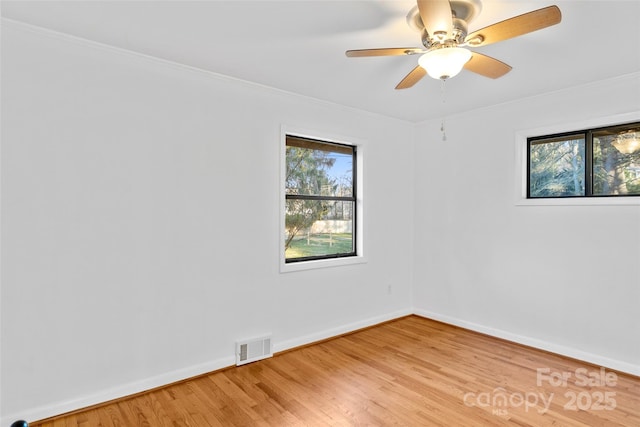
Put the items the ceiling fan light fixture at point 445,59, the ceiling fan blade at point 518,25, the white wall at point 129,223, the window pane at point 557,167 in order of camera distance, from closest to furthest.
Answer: the ceiling fan blade at point 518,25
the ceiling fan light fixture at point 445,59
the white wall at point 129,223
the window pane at point 557,167

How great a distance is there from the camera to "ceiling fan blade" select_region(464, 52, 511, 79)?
2.13 metres

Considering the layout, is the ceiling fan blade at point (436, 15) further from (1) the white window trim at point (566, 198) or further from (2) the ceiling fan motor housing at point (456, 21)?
(1) the white window trim at point (566, 198)

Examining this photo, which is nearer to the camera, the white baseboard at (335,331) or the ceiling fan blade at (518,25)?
the ceiling fan blade at (518,25)

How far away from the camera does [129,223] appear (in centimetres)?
261

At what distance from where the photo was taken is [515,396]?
Answer: 261cm

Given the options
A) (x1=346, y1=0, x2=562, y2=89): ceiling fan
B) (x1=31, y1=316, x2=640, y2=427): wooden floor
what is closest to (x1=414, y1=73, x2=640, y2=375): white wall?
(x1=31, y1=316, x2=640, y2=427): wooden floor

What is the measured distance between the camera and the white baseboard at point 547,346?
9.94 feet

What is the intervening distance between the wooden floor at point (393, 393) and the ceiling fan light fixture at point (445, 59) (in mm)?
2136

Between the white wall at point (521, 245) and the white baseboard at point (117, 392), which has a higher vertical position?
the white wall at point (521, 245)

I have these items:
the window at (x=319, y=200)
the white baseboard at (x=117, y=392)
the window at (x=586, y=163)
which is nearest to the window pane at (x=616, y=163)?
the window at (x=586, y=163)

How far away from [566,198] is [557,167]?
1.16ft

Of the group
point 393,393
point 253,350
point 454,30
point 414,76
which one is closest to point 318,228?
point 253,350

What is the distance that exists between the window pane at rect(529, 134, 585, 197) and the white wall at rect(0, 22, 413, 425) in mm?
2305

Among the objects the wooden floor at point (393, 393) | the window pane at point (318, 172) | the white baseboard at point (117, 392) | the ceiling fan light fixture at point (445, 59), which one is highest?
the ceiling fan light fixture at point (445, 59)
